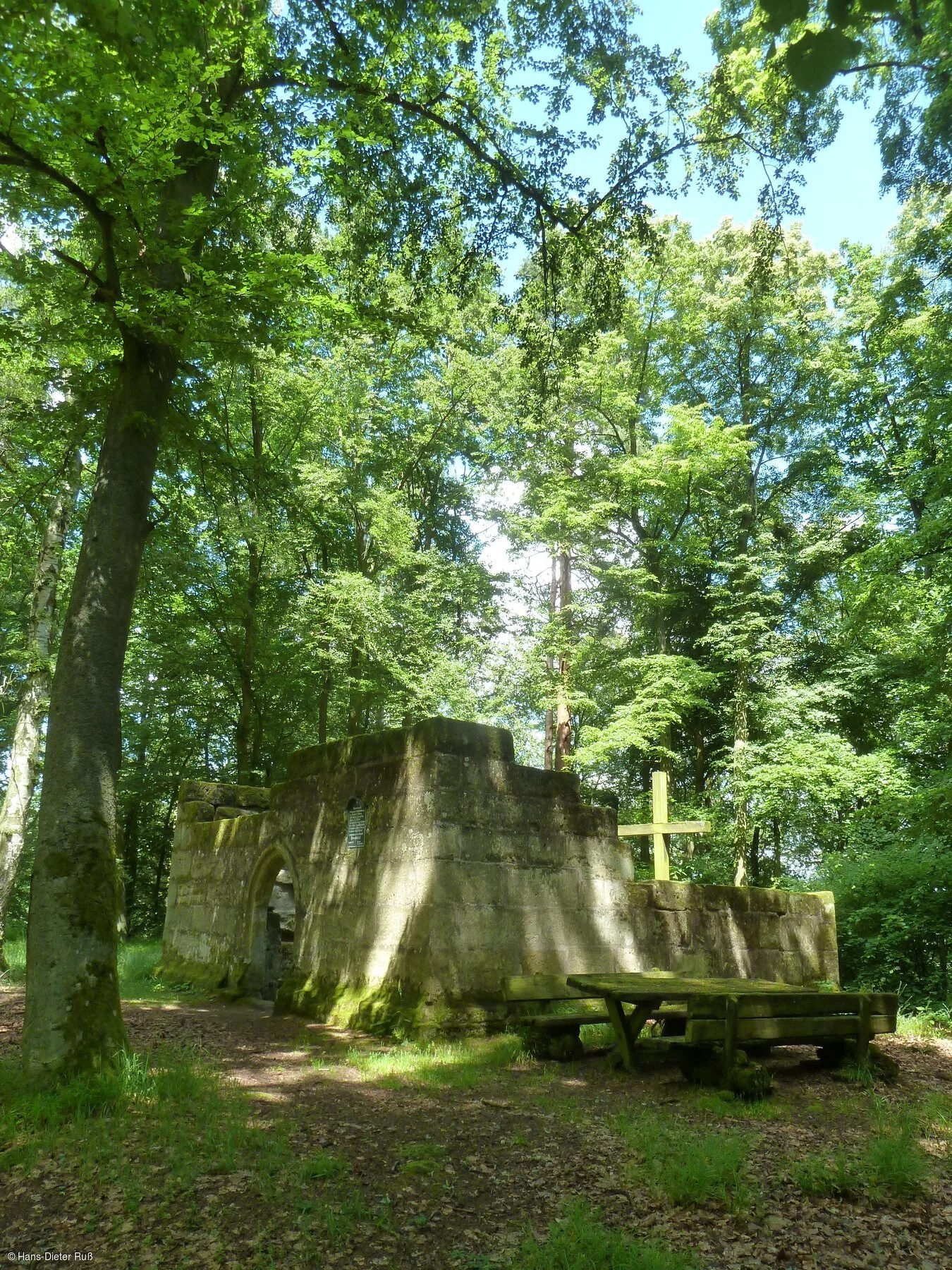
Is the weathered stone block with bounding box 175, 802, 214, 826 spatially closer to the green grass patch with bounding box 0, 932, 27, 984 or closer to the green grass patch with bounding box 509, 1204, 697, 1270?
the green grass patch with bounding box 0, 932, 27, 984

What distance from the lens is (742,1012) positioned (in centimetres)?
597

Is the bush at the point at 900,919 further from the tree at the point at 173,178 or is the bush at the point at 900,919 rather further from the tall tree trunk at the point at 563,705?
the tree at the point at 173,178

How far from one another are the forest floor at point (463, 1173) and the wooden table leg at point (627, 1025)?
0.30 meters

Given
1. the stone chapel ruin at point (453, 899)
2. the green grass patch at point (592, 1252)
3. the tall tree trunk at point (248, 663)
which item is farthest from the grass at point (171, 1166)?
the tall tree trunk at point (248, 663)

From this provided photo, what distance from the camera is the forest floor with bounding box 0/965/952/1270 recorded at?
3414 millimetres

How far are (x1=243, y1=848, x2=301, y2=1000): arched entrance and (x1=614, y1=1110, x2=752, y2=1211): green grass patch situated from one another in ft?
21.0

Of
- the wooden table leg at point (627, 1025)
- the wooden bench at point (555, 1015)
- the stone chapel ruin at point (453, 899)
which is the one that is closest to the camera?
the wooden table leg at point (627, 1025)

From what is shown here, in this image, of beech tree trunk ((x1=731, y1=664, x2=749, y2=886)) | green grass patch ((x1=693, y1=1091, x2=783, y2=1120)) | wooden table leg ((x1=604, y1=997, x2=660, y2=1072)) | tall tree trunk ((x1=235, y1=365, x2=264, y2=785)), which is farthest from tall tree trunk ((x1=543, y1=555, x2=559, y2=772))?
green grass patch ((x1=693, y1=1091, x2=783, y2=1120))

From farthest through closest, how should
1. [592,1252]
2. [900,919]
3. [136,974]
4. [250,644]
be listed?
[250,644] → [136,974] → [900,919] → [592,1252]

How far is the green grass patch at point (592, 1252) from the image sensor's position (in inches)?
126

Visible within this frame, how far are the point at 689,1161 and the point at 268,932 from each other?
27.9 feet

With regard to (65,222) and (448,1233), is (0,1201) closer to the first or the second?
(448,1233)

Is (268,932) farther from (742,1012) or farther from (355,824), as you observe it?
(742,1012)

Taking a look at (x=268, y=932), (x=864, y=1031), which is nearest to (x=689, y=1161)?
(x=864, y=1031)
